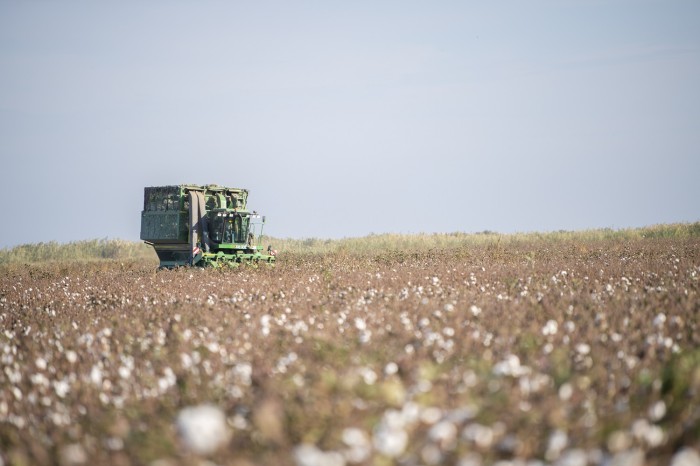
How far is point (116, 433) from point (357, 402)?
145cm

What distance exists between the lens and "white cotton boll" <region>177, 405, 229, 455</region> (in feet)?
12.0

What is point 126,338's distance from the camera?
8453mm

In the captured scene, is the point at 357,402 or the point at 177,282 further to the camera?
the point at 177,282

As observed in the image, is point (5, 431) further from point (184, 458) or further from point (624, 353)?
point (624, 353)

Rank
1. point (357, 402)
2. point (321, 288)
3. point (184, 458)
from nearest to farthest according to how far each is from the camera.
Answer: point (184, 458), point (357, 402), point (321, 288)

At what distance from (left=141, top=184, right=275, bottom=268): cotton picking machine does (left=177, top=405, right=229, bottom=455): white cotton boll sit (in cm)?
2217

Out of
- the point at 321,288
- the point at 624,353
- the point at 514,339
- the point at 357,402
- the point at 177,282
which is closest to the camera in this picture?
the point at 357,402

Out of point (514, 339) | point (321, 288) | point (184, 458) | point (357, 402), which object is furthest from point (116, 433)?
point (321, 288)

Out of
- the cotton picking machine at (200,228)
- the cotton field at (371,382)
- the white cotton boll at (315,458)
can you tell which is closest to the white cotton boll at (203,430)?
the cotton field at (371,382)

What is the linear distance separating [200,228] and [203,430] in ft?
77.4

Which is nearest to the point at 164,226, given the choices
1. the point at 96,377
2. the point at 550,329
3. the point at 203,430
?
the point at 96,377

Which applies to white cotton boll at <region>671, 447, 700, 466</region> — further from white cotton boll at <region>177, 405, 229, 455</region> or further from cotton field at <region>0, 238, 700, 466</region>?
white cotton boll at <region>177, 405, 229, 455</region>

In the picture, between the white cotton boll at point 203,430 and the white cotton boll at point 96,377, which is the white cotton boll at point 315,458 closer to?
the white cotton boll at point 203,430

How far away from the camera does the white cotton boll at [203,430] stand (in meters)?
3.66
